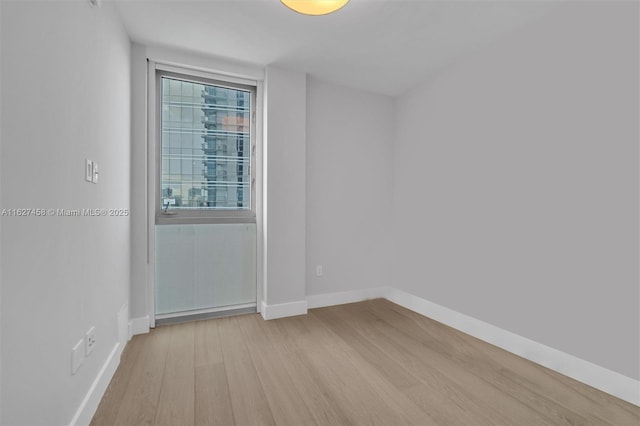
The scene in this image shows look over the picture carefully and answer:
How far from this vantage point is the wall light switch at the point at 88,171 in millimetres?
1443

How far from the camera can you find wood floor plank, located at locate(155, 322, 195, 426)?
1.47 m

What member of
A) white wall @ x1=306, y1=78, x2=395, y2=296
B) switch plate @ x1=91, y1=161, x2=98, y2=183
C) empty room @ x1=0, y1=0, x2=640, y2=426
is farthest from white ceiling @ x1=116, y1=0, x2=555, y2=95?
switch plate @ x1=91, y1=161, x2=98, y2=183

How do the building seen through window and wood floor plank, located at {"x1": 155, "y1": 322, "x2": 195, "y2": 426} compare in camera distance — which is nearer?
wood floor plank, located at {"x1": 155, "y1": 322, "x2": 195, "y2": 426}

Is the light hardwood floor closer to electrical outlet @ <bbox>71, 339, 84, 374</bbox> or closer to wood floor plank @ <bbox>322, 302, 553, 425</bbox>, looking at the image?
wood floor plank @ <bbox>322, 302, 553, 425</bbox>

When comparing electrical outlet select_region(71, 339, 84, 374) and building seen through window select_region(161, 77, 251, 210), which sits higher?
building seen through window select_region(161, 77, 251, 210)

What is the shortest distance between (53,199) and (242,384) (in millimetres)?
1407

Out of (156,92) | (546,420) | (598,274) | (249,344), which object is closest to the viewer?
(546,420)

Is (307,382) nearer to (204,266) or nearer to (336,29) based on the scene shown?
(204,266)

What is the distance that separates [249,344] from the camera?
226 cm

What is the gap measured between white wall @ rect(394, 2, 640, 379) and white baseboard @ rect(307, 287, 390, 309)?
649 millimetres

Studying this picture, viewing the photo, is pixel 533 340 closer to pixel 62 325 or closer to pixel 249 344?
pixel 249 344

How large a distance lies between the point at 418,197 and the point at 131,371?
9.57 feet

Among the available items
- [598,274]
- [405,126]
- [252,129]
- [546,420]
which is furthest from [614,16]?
[252,129]

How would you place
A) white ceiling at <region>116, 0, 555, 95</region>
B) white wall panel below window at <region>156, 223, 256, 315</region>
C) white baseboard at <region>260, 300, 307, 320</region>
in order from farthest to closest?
white baseboard at <region>260, 300, 307, 320</region>
white wall panel below window at <region>156, 223, 256, 315</region>
white ceiling at <region>116, 0, 555, 95</region>
